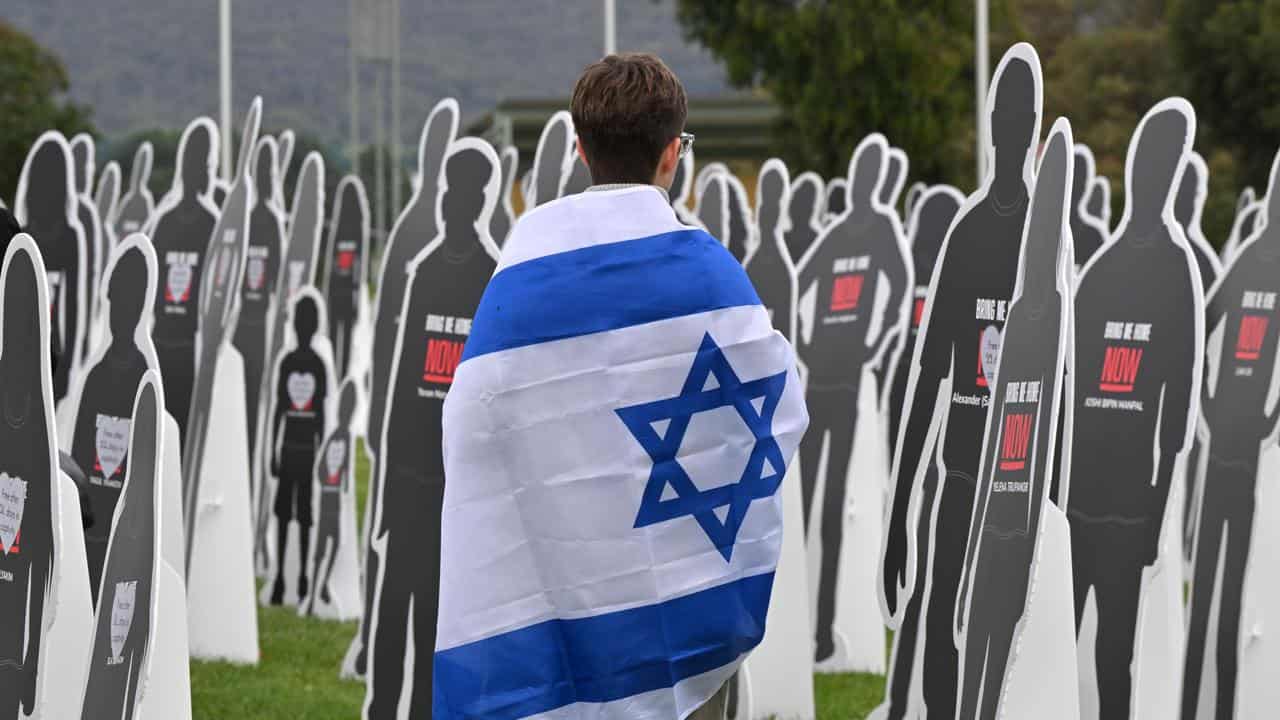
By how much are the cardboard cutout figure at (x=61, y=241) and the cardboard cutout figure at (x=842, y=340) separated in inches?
123

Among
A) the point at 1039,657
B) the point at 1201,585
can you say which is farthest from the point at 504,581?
the point at 1201,585

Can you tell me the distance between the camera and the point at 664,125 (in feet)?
10.4

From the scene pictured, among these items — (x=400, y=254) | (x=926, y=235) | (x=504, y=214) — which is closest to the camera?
(x=400, y=254)

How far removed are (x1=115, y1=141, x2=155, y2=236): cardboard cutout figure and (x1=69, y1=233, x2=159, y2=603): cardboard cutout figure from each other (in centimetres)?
578

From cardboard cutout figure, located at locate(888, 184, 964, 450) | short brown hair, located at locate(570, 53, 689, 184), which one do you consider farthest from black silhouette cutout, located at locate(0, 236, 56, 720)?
cardboard cutout figure, located at locate(888, 184, 964, 450)

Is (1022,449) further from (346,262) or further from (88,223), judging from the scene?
(346,262)

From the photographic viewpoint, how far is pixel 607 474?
3189 mm

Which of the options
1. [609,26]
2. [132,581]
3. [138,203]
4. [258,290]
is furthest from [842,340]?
[609,26]

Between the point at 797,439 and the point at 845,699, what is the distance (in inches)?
158

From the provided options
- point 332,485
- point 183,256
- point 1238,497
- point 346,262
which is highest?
point 183,256

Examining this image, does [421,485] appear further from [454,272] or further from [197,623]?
[197,623]

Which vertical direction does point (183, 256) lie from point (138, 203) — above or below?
above

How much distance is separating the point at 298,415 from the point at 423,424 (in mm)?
3625

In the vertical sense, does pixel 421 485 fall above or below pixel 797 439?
below
